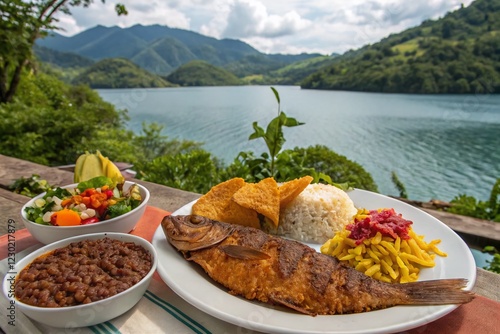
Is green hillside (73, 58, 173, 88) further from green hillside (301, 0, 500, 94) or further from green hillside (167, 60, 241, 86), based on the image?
green hillside (301, 0, 500, 94)

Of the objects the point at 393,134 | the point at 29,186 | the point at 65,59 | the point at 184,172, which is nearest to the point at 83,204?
the point at 29,186

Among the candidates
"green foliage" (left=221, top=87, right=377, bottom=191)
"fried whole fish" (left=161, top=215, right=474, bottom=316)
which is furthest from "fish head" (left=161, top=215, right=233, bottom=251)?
"green foliage" (left=221, top=87, right=377, bottom=191)

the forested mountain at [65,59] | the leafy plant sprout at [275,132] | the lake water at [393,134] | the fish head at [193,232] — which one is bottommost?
the lake water at [393,134]

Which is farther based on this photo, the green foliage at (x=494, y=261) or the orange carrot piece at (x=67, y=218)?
the green foliage at (x=494, y=261)

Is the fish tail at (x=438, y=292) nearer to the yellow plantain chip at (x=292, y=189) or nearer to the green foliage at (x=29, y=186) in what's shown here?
the yellow plantain chip at (x=292, y=189)

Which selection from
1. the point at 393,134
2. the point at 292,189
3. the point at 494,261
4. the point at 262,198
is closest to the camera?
the point at 262,198

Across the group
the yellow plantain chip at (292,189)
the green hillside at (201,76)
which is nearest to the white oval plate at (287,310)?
the yellow plantain chip at (292,189)

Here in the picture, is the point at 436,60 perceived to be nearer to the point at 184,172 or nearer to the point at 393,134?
the point at 393,134

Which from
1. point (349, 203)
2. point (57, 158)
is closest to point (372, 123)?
point (57, 158)
